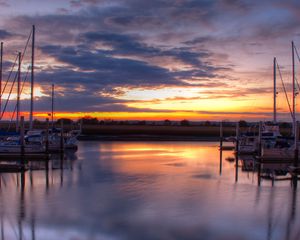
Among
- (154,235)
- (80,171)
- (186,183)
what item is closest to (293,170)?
(186,183)

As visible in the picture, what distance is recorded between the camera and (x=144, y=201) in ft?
56.5

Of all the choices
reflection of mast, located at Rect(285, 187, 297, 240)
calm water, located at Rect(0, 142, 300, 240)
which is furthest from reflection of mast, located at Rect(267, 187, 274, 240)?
reflection of mast, located at Rect(285, 187, 297, 240)

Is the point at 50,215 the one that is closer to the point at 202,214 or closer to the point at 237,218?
the point at 202,214

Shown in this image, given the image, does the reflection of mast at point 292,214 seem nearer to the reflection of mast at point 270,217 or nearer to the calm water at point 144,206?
the calm water at point 144,206

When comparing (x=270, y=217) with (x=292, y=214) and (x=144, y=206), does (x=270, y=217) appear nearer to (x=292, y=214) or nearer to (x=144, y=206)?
(x=292, y=214)

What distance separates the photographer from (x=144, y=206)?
16.2 m

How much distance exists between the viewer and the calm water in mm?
12695

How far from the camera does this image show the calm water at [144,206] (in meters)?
12.7

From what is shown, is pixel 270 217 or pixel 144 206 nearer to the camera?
pixel 270 217

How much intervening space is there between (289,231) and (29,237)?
7.66 metres

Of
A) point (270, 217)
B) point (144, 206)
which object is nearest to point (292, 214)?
point (270, 217)

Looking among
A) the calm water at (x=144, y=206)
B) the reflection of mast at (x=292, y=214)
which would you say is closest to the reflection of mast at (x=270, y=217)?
the calm water at (x=144, y=206)

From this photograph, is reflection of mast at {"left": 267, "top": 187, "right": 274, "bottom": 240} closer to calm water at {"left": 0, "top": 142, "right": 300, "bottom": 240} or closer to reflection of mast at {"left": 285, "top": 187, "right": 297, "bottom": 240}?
calm water at {"left": 0, "top": 142, "right": 300, "bottom": 240}

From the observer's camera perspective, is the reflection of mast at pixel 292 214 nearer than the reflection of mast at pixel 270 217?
No
